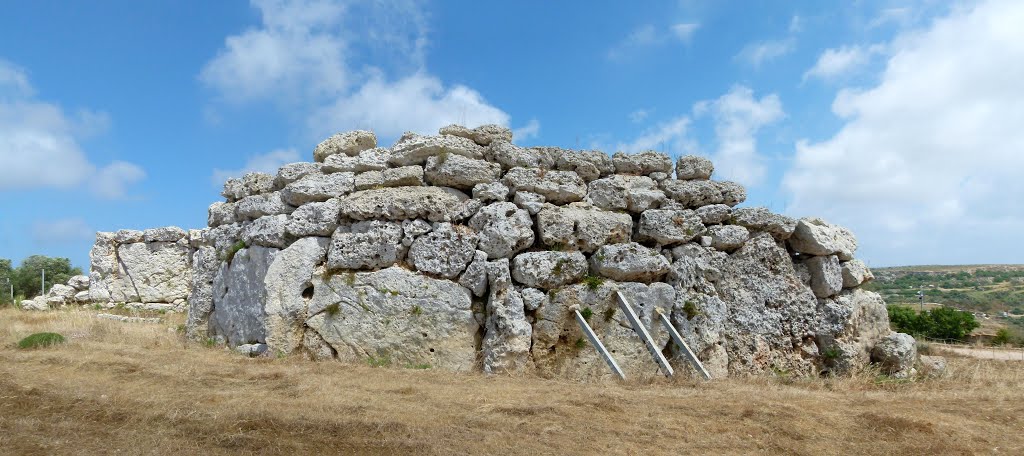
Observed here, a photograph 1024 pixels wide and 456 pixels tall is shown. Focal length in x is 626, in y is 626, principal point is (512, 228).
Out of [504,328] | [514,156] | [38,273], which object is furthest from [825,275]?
[38,273]

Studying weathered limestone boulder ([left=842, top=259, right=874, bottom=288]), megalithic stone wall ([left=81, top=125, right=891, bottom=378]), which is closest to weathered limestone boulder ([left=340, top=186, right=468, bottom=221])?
megalithic stone wall ([left=81, top=125, right=891, bottom=378])

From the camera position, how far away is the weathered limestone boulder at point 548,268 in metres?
8.48

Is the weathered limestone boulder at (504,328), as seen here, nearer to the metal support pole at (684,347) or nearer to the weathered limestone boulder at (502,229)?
the weathered limestone boulder at (502,229)

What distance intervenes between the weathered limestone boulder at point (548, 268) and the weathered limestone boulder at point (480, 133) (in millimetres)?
2158

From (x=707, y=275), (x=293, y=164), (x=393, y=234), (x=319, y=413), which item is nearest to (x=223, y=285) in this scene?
(x=293, y=164)

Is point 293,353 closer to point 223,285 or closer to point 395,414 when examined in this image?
point 223,285

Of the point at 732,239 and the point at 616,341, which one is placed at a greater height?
the point at 732,239

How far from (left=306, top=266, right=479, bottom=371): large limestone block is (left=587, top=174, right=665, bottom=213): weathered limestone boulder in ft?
8.48

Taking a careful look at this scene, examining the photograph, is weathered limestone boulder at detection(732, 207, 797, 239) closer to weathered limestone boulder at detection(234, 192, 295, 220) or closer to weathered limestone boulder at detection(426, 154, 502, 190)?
weathered limestone boulder at detection(426, 154, 502, 190)

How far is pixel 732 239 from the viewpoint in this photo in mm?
9516

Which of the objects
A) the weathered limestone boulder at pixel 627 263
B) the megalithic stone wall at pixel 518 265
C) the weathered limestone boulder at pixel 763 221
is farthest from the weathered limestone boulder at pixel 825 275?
the weathered limestone boulder at pixel 627 263

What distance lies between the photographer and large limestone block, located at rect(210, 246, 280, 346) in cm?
938

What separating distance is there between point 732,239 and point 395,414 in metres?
6.00

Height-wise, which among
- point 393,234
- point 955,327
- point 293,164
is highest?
point 293,164
